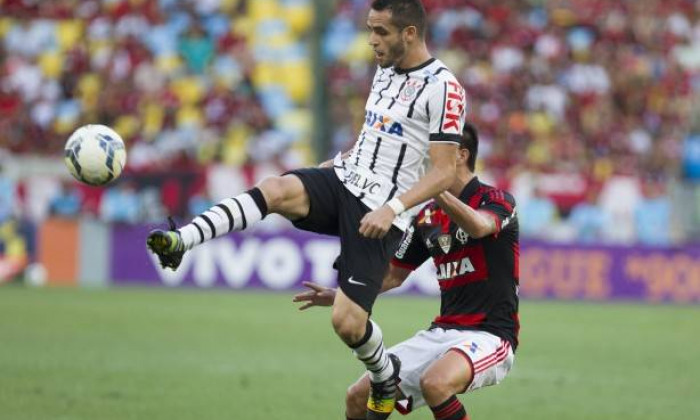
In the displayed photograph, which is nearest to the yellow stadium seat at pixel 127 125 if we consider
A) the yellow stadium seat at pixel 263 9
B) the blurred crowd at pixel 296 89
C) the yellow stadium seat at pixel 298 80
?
the blurred crowd at pixel 296 89

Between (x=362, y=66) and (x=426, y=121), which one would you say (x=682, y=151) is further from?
(x=426, y=121)

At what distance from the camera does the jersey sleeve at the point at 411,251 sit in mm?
8188

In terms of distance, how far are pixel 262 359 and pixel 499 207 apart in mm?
6676

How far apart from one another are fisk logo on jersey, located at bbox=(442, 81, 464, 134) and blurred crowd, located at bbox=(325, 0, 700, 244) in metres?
15.8

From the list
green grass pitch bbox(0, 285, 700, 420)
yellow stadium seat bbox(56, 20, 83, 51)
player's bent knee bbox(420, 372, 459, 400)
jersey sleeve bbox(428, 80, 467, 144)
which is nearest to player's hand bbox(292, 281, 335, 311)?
player's bent knee bbox(420, 372, 459, 400)

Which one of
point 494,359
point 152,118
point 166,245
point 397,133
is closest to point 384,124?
point 397,133

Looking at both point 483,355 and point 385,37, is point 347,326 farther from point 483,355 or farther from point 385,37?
point 385,37

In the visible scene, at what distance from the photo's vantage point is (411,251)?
27.0ft

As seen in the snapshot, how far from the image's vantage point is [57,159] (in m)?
25.7

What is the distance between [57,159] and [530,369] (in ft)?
48.2

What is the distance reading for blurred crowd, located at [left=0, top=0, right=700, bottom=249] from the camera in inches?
949

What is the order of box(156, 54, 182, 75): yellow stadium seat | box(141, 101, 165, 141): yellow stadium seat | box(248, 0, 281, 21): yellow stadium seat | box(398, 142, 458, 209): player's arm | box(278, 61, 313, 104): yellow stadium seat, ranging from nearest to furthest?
1. box(398, 142, 458, 209): player's arm
2. box(141, 101, 165, 141): yellow stadium seat
3. box(278, 61, 313, 104): yellow stadium seat
4. box(156, 54, 182, 75): yellow stadium seat
5. box(248, 0, 281, 21): yellow stadium seat

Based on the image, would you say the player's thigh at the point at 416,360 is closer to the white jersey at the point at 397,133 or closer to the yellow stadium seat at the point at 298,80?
the white jersey at the point at 397,133

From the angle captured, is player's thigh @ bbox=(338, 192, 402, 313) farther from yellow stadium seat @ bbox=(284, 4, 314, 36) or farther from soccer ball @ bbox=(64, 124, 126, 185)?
yellow stadium seat @ bbox=(284, 4, 314, 36)
